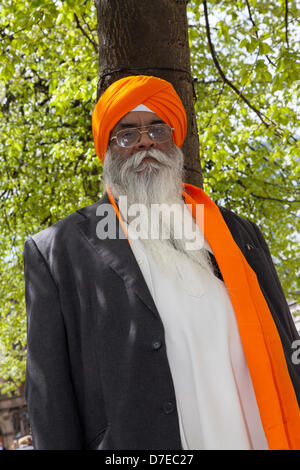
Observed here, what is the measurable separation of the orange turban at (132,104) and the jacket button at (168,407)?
1.39 metres

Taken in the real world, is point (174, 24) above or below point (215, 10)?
below

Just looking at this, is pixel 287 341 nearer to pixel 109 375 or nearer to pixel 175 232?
pixel 175 232

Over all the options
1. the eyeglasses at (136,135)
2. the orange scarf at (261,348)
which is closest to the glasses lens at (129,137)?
the eyeglasses at (136,135)

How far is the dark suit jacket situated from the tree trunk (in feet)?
4.35

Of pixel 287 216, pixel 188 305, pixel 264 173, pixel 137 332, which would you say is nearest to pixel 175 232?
pixel 188 305

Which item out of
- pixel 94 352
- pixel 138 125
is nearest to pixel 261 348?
pixel 94 352

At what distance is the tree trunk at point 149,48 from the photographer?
11.3 ft

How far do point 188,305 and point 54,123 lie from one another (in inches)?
392

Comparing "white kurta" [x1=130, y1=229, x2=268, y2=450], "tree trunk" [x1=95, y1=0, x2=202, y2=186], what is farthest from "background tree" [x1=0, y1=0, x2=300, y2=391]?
"white kurta" [x1=130, y1=229, x2=268, y2=450]

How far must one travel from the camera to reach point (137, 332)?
2.28 m

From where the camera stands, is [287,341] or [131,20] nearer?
[287,341]

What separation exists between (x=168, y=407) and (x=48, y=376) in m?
0.47

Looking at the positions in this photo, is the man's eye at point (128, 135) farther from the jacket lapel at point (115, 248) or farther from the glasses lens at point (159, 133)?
the jacket lapel at point (115, 248)

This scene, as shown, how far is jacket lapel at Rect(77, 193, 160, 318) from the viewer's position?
2.37 metres
